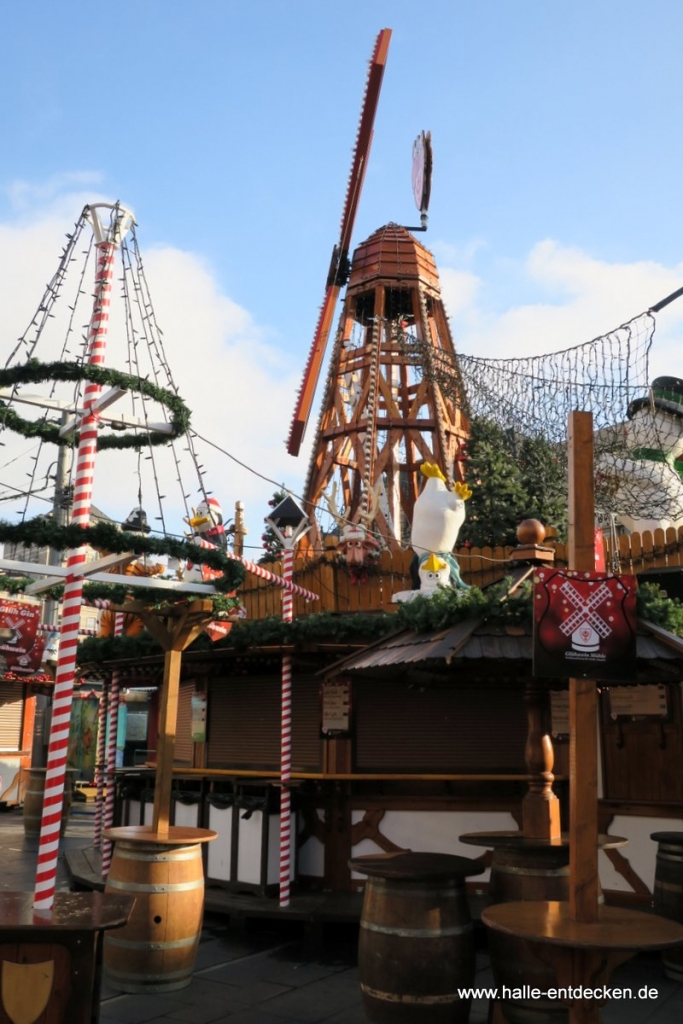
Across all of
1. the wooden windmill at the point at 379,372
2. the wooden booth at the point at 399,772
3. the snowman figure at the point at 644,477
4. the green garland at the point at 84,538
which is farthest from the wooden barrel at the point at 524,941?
A: the wooden windmill at the point at 379,372

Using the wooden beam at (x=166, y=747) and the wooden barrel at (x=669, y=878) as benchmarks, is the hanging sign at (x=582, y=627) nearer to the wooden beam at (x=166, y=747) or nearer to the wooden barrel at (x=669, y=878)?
the wooden barrel at (x=669, y=878)

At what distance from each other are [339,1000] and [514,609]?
346 centimetres

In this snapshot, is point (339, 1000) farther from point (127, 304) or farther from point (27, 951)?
point (127, 304)

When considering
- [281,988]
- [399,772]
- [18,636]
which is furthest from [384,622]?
[18,636]

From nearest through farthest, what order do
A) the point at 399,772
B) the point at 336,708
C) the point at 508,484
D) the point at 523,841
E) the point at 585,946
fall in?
the point at 585,946 → the point at 523,841 → the point at 399,772 → the point at 336,708 → the point at 508,484

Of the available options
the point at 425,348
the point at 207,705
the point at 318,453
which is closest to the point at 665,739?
the point at 207,705

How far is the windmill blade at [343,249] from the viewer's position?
1102 inches

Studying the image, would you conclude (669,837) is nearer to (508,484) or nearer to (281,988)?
(281,988)

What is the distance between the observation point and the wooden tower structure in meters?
25.1

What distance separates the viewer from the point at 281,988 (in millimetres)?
7309

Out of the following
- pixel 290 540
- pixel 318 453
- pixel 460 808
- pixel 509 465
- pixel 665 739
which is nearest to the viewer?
pixel 665 739

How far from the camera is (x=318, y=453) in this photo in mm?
27422

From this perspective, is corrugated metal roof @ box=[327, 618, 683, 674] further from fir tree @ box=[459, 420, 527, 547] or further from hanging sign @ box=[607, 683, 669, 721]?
fir tree @ box=[459, 420, 527, 547]

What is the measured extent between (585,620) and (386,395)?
21.2 m
